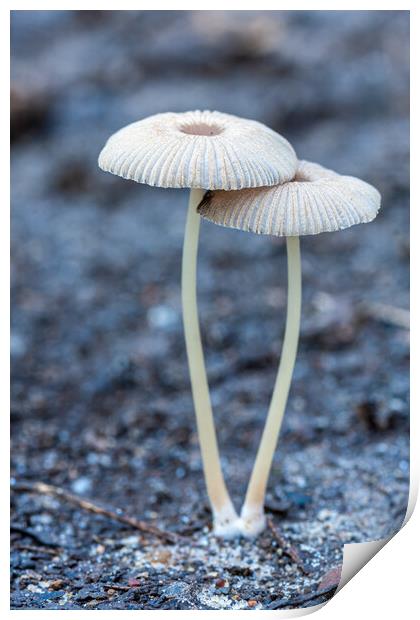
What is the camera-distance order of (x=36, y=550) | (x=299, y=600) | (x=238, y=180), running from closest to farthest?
(x=238, y=180), (x=299, y=600), (x=36, y=550)

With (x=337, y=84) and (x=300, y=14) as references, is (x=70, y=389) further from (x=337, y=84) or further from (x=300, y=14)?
(x=300, y=14)

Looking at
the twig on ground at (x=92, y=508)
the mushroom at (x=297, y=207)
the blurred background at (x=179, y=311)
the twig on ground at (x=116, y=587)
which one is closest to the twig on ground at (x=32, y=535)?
the blurred background at (x=179, y=311)

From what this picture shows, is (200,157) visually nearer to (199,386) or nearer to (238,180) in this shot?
(238,180)

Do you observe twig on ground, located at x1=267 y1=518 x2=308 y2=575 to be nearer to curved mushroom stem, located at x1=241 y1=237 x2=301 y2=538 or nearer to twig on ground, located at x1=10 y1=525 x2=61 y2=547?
curved mushroom stem, located at x1=241 y1=237 x2=301 y2=538

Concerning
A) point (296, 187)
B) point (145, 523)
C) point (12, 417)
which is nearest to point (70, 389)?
point (12, 417)

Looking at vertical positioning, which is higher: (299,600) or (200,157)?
(200,157)

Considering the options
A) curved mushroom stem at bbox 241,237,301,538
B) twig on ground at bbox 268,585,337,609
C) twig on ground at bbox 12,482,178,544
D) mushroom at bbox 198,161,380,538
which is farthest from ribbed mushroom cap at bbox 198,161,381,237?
twig on ground at bbox 12,482,178,544

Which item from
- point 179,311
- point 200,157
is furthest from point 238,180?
point 179,311
